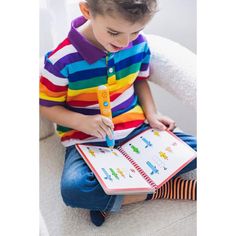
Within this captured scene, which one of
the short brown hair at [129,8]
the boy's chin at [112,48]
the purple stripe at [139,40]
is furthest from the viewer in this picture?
the purple stripe at [139,40]

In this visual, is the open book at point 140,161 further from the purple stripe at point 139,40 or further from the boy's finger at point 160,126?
the purple stripe at point 139,40

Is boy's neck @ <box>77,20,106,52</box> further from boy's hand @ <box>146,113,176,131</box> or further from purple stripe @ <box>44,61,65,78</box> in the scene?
boy's hand @ <box>146,113,176,131</box>

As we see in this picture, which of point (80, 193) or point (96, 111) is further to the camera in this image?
point (96, 111)

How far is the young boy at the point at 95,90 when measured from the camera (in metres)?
0.75

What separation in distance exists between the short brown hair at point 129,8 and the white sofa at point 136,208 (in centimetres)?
22

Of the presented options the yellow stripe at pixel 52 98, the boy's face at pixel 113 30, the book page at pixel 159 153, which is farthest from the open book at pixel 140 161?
the boy's face at pixel 113 30

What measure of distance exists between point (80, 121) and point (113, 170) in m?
0.12

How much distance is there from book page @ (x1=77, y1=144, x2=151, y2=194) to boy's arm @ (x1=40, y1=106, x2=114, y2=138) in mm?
36
